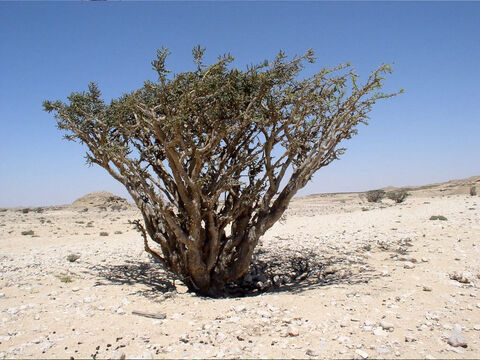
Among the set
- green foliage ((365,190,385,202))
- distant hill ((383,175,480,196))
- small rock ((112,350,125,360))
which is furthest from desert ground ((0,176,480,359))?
distant hill ((383,175,480,196))

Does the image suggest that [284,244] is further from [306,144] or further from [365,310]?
[365,310]

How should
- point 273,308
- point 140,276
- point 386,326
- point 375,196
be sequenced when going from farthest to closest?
1. point 375,196
2. point 140,276
3. point 273,308
4. point 386,326

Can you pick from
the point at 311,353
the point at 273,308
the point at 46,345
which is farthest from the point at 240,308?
the point at 46,345

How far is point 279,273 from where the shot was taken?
1031 cm

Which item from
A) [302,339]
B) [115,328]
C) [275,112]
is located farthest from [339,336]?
[275,112]

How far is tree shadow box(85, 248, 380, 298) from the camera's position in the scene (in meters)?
8.56

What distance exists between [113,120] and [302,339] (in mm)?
6562

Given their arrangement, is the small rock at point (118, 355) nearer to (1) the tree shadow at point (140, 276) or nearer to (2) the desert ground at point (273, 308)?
(2) the desert ground at point (273, 308)

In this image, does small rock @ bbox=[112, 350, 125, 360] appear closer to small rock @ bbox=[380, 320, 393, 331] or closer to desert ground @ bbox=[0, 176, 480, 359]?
desert ground @ bbox=[0, 176, 480, 359]

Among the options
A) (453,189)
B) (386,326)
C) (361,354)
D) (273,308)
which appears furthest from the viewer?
(453,189)

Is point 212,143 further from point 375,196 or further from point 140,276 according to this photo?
point 375,196

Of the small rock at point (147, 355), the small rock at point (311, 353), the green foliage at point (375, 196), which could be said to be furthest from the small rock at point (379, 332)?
the green foliage at point (375, 196)

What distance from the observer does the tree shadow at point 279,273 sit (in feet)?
28.1

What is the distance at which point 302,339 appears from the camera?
5.04 m
